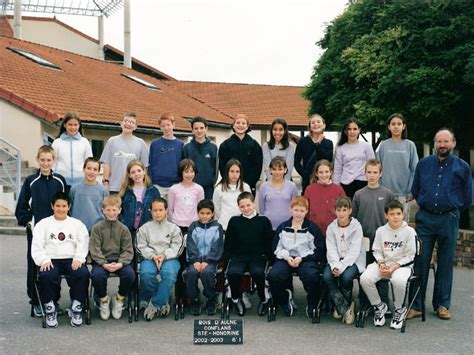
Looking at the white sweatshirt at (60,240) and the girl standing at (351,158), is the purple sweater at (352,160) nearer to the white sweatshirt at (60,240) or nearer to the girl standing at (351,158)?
the girl standing at (351,158)

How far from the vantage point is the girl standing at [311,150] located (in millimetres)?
7965

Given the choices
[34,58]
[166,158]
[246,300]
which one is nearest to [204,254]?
[246,300]

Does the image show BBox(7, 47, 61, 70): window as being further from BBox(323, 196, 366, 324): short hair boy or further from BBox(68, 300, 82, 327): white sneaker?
BBox(323, 196, 366, 324): short hair boy

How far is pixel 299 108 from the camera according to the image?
113ft

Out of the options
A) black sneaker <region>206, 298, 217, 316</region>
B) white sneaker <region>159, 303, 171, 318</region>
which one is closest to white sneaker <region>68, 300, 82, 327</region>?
white sneaker <region>159, 303, 171, 318</region>

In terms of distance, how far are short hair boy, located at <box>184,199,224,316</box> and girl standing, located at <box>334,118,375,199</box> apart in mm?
1737

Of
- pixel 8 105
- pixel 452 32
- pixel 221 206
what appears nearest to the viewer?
pixel 221 206

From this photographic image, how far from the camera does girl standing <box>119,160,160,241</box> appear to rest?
7.16 metres

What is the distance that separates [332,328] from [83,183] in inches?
120

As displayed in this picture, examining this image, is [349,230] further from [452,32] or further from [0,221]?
[0,221]

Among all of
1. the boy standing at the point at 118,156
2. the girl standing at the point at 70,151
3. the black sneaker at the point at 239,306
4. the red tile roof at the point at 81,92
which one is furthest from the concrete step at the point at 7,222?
the black sneaker at the point at 239,306

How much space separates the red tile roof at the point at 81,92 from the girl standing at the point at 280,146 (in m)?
9.75

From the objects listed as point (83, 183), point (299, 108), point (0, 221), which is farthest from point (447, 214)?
point (299, 108)

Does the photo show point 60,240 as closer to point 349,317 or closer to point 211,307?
point 211,307
